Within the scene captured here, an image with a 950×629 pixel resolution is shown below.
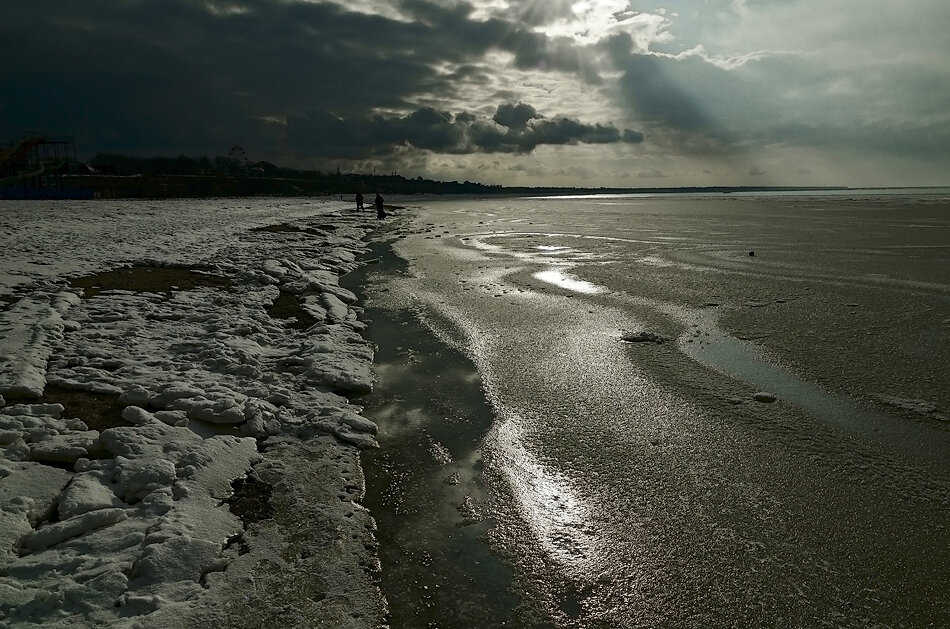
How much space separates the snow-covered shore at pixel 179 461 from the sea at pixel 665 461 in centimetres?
A: 43

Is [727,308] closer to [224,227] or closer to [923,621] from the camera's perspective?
[923,621]

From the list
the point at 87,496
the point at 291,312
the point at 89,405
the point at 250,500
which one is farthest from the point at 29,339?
the point at 250,500

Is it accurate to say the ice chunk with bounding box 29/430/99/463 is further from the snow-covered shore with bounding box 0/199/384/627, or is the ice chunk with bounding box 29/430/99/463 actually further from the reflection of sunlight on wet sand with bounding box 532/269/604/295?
the reflection of sunlight on wet sand with bounding box 532/269/604/295

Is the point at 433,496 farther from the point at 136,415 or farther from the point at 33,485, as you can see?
the point at 136,415

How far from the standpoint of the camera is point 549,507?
12.3 feet

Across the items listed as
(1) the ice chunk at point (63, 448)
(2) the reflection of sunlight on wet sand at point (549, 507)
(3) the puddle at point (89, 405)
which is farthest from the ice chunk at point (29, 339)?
(2) the reflection of sunlight on wet sand at point (549, 507)

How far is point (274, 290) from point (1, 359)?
533cm

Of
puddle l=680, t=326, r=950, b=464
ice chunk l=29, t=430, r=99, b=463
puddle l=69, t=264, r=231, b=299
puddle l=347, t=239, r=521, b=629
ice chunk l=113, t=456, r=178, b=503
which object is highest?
puddle l=69, t=264, r=231, b=299

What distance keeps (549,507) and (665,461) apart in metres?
1.23

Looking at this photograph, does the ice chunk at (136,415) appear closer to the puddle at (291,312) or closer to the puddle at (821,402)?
the puddle at (291,312)

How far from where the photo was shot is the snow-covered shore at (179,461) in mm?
2773

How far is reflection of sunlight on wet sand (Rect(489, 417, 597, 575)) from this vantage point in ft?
10.7

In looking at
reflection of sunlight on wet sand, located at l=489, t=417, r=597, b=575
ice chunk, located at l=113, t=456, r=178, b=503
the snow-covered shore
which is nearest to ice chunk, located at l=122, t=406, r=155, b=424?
the snow-covered shore

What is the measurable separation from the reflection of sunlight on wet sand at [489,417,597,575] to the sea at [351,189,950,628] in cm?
2
